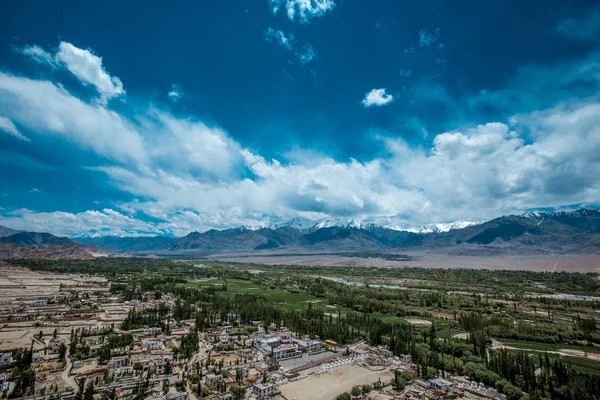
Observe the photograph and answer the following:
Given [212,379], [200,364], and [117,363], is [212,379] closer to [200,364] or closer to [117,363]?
[200,364]

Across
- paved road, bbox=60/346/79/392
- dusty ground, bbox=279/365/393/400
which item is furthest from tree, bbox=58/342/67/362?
dusty ground, bbox=279/365/393/400

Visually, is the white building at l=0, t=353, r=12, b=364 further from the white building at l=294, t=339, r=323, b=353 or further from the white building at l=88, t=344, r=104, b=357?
the white building at l=294, t=339, r=323, b=353

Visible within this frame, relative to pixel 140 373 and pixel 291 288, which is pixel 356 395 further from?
pixel 291 288

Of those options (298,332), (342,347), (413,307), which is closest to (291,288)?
(413,307)

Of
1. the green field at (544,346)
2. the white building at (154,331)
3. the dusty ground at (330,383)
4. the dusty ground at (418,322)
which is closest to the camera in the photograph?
the dusty ground at (330,383)

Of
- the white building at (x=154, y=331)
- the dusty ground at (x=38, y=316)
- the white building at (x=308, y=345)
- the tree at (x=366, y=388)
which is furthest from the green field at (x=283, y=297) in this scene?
the tree at (x=366, y=388)

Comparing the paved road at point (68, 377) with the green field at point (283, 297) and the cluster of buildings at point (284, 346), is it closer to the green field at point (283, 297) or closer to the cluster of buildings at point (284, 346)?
the cluster of buildings at point (284, 346)
